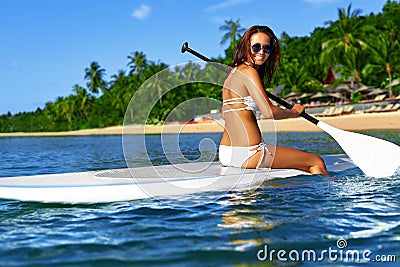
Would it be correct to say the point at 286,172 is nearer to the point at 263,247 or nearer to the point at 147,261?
the point at 263,247

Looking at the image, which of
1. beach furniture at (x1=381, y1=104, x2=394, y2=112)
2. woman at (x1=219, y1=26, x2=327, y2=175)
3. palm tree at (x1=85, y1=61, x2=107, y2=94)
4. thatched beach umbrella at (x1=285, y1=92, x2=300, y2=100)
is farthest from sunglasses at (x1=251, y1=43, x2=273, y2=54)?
palm tree at (x1=85, y1=61, x2=107, y2=94)

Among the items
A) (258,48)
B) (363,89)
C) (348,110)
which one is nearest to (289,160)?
(258,48)

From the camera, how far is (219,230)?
119 inches

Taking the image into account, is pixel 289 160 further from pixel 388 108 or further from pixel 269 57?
pixel 388 108

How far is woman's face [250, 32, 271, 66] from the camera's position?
161 inches

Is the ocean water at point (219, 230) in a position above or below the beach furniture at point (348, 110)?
below

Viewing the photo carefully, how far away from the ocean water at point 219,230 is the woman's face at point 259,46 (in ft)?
4.12

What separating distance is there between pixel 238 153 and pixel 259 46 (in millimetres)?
1016

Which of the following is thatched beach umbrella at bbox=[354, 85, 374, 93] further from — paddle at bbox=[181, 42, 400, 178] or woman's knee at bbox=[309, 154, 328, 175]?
woman's knee at bbox=[309, 154, 328, 175]

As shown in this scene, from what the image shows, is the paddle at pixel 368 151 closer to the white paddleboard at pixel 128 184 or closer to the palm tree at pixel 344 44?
the white paddleboard at pixel 128 184

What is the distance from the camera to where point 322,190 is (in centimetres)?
428

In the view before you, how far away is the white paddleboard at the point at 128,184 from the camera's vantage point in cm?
402

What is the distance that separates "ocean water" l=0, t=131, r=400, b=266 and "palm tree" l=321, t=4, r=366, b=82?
30.6 m

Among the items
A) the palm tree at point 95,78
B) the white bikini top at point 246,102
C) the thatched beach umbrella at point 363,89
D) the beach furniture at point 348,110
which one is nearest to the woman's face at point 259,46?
the white bikini top at point 246,102
